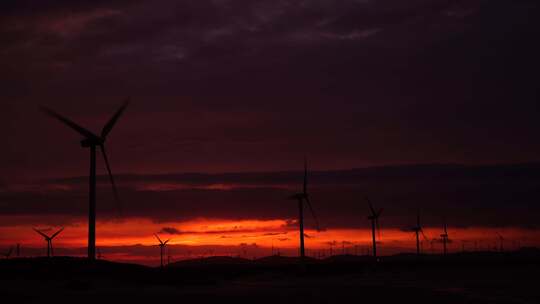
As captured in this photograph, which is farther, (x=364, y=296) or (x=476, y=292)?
(x=476, y=292)

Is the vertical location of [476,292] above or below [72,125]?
below

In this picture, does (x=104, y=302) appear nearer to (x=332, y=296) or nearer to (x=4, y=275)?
(x=332, y=296)

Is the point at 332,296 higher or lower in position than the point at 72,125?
lower

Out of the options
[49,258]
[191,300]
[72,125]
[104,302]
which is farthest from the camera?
[49,258]

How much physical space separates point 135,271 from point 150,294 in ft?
195

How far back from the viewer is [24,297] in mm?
81688

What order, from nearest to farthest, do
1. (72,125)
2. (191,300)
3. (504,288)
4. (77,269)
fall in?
1. (191,300)
2. (72,125)
3. (504,288)
4. (77,269)

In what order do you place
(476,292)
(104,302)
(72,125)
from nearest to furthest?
(104,302)
(72,125)
(476,292)

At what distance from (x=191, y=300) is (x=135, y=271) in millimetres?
67412

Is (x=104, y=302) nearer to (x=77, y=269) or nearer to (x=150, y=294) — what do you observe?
(x=150, y=294)

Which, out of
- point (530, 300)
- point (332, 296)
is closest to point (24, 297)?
point (332, 296)

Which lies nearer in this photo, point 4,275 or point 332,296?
point 332,296

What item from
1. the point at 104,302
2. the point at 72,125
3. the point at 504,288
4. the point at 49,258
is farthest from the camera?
the point at 49,258

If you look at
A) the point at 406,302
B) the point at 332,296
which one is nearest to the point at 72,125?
the point at 332,296
